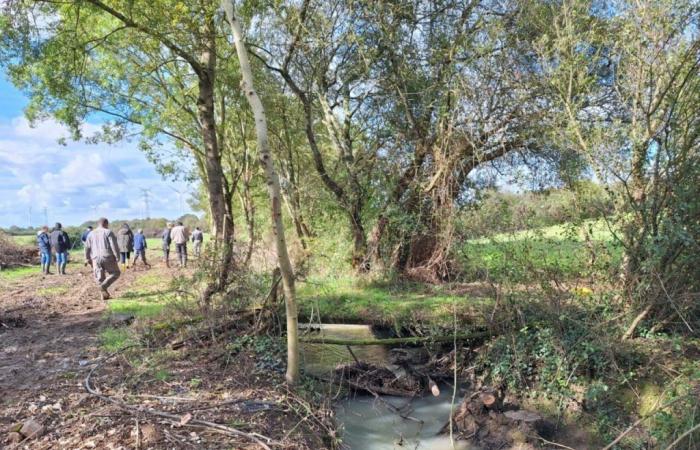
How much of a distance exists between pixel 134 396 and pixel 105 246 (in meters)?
7.05

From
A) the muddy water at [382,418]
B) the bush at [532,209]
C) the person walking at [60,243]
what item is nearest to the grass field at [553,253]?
the bush at [532,209]

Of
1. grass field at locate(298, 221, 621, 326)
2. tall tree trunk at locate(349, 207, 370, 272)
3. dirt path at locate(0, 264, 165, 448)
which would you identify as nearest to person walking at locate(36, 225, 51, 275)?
dirt path at locate(0, 264, 165, 448)

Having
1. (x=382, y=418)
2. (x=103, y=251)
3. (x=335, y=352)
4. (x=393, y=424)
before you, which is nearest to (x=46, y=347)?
(x=103, y=251)

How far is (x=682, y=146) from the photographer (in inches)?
260

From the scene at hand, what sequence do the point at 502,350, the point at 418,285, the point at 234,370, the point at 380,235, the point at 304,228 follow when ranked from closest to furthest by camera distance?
the point at 234,370, the point at 502,350, the point at 418,285, the point at 380,235, the point at 304,228

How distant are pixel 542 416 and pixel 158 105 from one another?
18.6m

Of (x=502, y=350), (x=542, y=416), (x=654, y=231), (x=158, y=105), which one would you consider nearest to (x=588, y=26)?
(x=654, y=231)

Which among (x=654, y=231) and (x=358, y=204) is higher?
(x=358, y=204)

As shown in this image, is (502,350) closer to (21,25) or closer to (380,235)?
(380,235)

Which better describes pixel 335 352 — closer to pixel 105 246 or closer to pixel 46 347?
pixel 46 347

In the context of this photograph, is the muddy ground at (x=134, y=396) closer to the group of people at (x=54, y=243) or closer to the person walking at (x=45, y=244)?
the group of people at (x=54, y=243)

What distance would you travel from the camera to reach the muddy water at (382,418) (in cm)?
671

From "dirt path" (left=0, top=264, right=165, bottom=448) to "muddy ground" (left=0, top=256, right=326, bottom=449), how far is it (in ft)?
0.05

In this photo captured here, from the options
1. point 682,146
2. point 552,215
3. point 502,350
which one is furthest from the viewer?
point 552,215
